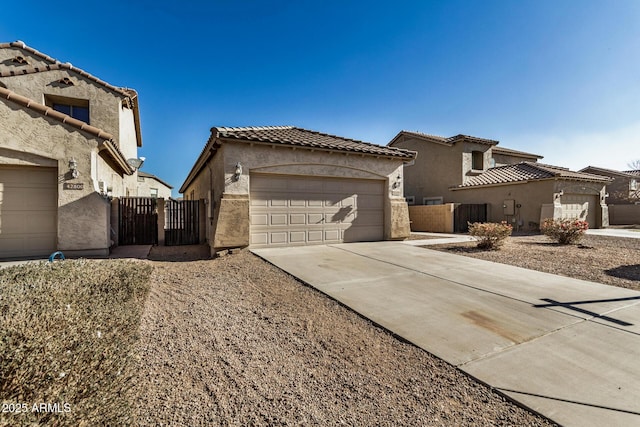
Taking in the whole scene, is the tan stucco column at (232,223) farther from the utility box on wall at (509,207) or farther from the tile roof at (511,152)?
the tile roof at (511,152)

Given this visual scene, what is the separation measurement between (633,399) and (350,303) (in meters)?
3.02

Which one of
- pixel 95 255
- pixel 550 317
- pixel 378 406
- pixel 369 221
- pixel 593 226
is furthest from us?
pixel 593 226

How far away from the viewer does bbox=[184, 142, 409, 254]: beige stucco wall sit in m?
8.71

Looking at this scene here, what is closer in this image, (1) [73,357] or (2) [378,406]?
(1) [73,357]

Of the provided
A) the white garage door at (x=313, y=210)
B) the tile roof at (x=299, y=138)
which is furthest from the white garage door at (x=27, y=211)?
the white garage door at (x=313, y=210)

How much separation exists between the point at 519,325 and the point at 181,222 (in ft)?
41.7

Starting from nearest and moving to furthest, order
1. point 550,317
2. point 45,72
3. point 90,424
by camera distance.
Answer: point 90,424, point 550,317, point 45,72

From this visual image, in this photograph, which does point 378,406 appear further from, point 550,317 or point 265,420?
point 550,317

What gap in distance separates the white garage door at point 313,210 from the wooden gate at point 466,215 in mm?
7908

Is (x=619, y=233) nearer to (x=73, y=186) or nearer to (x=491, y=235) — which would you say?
(x=491, y=235)

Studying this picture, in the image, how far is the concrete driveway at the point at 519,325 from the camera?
7.69ft

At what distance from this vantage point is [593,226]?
18875mm

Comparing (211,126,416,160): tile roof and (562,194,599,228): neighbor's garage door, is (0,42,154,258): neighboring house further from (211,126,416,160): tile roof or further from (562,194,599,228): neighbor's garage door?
(562,194,599,228): neighbor's garage door

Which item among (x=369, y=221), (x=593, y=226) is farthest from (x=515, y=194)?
(x=369, y=221)
